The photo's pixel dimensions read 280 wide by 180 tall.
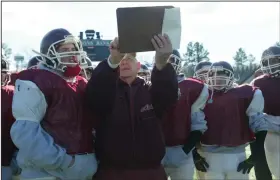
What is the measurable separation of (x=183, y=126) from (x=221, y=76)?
815 millimetres

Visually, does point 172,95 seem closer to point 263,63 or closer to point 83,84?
point 83,84

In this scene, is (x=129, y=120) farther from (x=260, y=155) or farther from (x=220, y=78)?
(x=260, y=155)

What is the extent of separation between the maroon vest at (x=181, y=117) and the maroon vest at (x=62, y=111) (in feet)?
4.07

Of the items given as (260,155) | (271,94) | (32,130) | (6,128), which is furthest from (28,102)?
(271,94)

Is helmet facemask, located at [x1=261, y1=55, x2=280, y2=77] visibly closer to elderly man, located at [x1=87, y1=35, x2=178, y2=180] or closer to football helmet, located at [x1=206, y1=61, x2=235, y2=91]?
football helmet, located at [x1=206, y1=61, x2=235, y2=91]

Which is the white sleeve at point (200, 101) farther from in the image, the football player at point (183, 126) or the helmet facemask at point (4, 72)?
the helmet facemask at point (4, 72)

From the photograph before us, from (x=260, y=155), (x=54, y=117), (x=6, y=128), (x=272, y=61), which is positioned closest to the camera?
(x=54, y=117)

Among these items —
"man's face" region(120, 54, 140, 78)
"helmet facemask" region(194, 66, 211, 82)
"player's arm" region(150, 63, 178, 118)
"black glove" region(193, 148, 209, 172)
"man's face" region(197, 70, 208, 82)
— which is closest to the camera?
"player's arm" region(150, 63, 178, 118)

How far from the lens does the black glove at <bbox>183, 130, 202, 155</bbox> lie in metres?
4.29

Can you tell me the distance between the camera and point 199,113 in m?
4.43

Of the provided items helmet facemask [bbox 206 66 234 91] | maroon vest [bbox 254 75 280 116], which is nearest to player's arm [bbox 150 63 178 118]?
helmet facemask [bbox 206 66 234 91]

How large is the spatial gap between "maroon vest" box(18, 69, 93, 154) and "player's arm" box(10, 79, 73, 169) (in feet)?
0.22

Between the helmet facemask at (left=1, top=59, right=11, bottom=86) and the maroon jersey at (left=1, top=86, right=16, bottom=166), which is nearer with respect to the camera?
the maroon jersey at (left=1, top=86, right=16, bottom=166)

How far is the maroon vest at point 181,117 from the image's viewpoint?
422 cm
